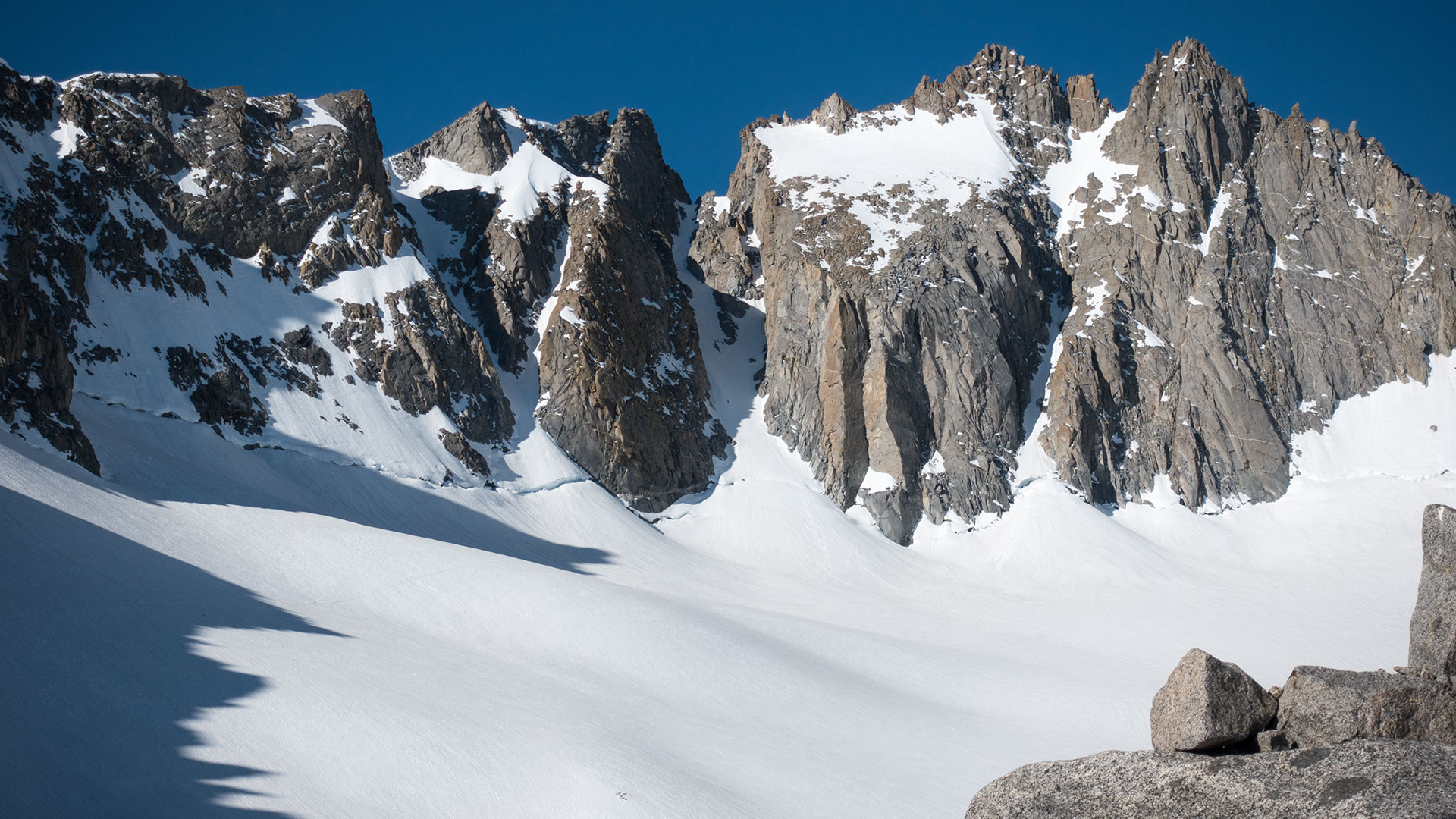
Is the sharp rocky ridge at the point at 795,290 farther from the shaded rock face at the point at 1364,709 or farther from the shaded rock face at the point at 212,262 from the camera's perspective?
the shaded rock face at the point at 1364,709

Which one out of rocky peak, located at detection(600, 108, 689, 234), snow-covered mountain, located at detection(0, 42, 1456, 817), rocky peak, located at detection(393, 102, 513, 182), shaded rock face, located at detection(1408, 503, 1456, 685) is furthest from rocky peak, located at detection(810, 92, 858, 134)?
shaded rock face, located at detection(1408, 503, 1456, 685)

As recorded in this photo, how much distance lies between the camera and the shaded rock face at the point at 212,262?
39.2m

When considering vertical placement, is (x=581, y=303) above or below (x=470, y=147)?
below

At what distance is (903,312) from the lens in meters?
59.0

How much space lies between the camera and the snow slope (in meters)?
14.2

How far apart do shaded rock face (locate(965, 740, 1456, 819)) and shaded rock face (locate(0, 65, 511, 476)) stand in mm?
35730

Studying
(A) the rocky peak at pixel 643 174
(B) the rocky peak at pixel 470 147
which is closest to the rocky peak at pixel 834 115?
(A) the rocky peak at pixel 643 174

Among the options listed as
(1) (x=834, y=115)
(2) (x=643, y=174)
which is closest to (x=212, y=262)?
(2) (x=643, y=174)

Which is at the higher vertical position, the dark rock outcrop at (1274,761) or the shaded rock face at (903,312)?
the shaded rock face at (903,312)

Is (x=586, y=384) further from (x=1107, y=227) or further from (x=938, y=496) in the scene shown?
(x=1107, y=227)

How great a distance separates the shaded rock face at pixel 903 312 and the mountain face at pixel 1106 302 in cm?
17

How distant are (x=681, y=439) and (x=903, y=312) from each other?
700 inches

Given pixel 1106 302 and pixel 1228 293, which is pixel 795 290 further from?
pixel 1228 293

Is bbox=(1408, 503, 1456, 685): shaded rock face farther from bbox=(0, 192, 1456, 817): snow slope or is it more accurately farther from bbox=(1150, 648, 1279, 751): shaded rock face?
bbox=(0, 192, 1456, 817): snow slope
